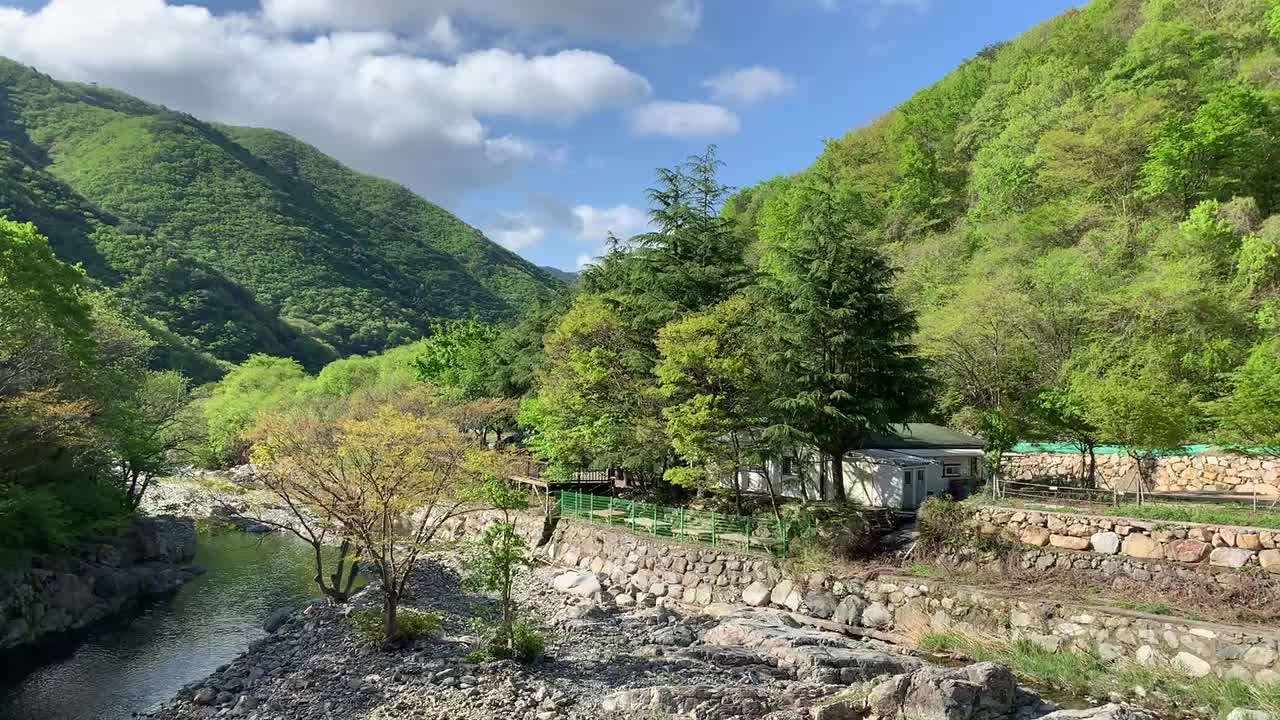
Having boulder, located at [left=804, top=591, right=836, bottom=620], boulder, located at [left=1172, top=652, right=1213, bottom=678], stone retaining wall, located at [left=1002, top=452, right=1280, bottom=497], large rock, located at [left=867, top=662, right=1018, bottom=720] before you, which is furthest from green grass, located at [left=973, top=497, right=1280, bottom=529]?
large rock, located at [left=867, top=662, right=1018, bottom=720]

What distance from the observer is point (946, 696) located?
12336 millimetres

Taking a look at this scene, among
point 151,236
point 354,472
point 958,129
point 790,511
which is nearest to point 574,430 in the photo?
point 790,511

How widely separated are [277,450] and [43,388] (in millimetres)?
10201

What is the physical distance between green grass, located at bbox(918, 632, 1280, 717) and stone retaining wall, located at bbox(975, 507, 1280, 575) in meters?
3.73

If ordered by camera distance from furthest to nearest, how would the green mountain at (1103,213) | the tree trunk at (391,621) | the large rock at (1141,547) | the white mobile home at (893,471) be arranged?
1. the green mountain at (1103,213)
2. the white mobile home at (893,471)
3. the large rock at (1141,547)
4. the tree trunk at (391,621)

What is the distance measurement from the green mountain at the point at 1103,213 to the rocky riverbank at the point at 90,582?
31.8 meters

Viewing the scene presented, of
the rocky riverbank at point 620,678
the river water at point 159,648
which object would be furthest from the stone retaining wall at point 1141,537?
the river water at point 159,648

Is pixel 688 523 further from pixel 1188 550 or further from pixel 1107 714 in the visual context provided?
pixel 1107 714

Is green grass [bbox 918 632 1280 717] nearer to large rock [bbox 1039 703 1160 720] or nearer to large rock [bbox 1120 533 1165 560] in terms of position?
large rock [bbox 1039 703 1160 720]

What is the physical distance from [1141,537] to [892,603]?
615 centimetres

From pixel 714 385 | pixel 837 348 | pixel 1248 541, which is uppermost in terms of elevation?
pixel 837 348

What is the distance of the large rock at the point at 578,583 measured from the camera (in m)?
24.7

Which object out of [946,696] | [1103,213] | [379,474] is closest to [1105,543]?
[946,696]

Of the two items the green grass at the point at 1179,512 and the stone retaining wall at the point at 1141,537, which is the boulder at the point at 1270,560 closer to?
the stone retaining wall at the point at 1141,537
